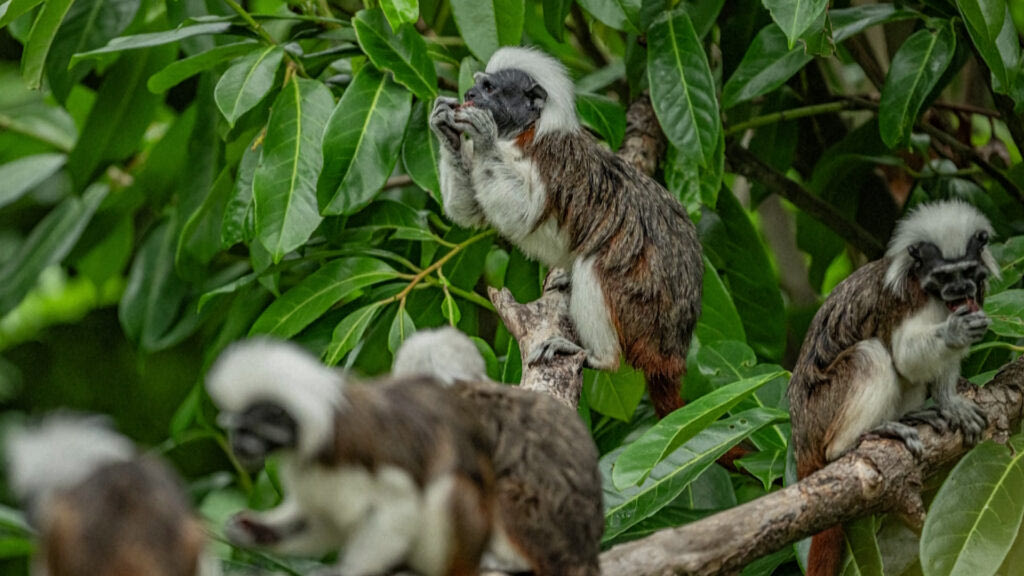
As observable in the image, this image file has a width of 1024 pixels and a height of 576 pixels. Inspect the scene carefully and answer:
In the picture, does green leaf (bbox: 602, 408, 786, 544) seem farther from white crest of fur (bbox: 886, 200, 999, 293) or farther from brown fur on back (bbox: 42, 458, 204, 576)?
brown fur on back (bbox: 42, 458, 204, 576)

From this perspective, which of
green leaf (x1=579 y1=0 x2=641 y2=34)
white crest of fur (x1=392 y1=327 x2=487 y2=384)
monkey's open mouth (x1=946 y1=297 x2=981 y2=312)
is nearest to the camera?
white crest of fur (x1=392 y1=327 x2=487 y2=384)

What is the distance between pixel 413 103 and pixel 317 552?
7.29 feet

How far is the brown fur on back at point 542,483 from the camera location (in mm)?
2027

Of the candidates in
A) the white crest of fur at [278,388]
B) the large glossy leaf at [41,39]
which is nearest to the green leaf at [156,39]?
the large glossy leaf at [41,39]

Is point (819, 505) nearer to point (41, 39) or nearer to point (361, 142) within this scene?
point (361, 142)

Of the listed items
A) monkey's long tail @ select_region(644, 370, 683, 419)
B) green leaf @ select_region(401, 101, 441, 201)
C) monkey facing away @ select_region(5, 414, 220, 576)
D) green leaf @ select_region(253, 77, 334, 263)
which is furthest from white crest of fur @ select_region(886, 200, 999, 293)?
monkey facing away @ select_region(5, 414, 220, 576)

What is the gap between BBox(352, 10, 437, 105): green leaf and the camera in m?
3.49

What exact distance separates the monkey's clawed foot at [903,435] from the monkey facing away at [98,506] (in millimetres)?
1991

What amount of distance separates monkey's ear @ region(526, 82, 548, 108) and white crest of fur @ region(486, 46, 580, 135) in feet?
0.03

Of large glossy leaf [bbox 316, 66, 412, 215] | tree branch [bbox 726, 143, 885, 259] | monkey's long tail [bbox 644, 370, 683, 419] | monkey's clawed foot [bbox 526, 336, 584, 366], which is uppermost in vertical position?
large glossy leaf [bbox 316, 66, 412, 215]

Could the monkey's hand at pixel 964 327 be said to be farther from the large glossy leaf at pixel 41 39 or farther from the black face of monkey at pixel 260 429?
the large glossy leaf at pixel 41 39

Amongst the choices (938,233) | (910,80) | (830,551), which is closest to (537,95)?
(910,80)

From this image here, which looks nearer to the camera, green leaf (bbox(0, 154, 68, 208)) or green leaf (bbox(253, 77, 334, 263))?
green leaf (bbox(253, 77, 334, 263))

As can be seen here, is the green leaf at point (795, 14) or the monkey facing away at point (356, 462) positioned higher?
the green leaf at point (795, 14)
